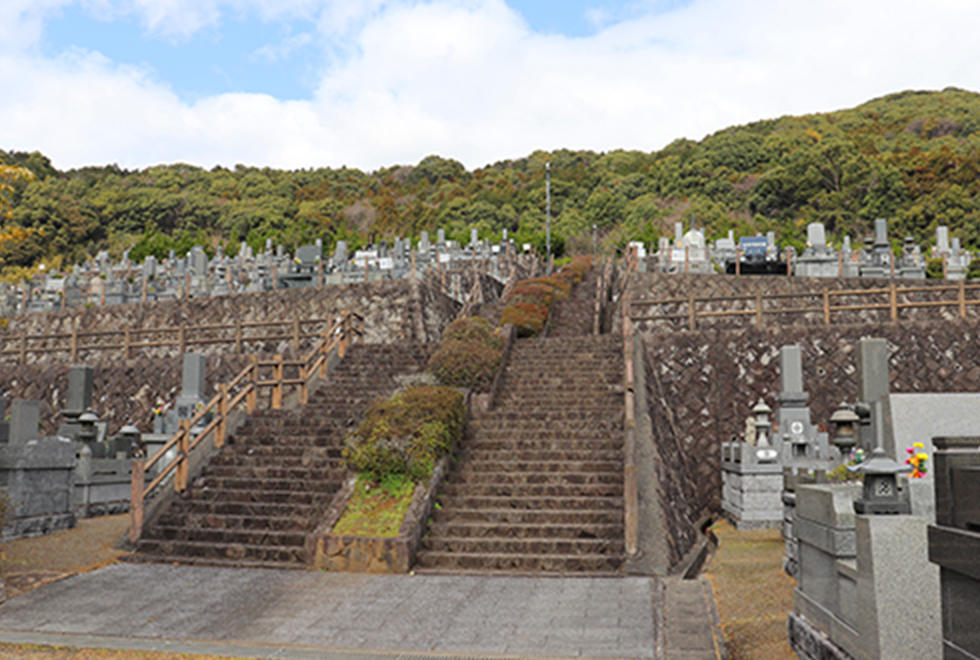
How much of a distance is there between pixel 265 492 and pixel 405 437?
2668 millimetres

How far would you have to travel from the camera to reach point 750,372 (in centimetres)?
1731

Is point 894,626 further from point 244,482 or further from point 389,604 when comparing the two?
point 244,482

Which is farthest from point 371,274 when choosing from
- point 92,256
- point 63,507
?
point 92,256

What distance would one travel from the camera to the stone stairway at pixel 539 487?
32.2ft

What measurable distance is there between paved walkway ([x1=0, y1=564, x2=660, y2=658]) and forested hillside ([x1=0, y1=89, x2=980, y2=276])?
147ft

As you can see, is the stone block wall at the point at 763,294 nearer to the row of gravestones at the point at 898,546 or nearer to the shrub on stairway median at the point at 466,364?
the shrub on stairway median at the point at 466,364

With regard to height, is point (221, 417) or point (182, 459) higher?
point (221, 417)

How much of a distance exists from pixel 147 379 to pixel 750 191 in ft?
193

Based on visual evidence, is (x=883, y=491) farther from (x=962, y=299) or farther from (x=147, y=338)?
(x=147, y=338)

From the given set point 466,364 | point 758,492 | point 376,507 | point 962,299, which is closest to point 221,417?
point 376,507

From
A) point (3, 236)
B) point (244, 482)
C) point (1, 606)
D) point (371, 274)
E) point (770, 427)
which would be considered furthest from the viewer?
point (371, 274)

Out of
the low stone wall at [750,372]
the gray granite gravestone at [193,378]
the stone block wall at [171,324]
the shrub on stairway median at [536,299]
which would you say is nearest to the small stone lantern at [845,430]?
the low stone wall at [750,372]

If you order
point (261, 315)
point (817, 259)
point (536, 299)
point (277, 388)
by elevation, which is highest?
point (817, 259)

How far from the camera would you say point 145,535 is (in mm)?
10914
